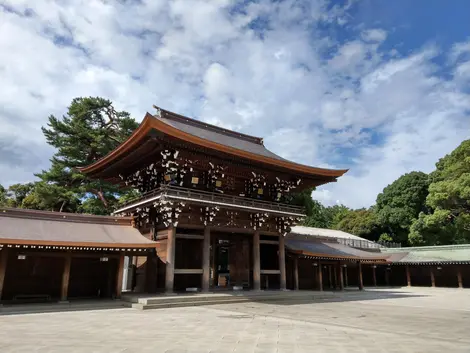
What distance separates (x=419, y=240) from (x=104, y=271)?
137ft

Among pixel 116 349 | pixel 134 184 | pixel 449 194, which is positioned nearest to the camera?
pixel 116 349

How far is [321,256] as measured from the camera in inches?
1000

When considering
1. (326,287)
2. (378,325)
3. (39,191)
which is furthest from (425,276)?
(39,191)

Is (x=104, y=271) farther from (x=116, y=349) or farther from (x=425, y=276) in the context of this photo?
(x=425, y=276)

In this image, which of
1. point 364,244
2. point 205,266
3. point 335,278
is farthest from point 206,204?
point 364,244

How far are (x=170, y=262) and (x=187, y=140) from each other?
21.6 feet

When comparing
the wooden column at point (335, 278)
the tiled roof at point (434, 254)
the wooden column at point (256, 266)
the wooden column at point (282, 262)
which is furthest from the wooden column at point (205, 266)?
the tiled roof at point (434, 254)

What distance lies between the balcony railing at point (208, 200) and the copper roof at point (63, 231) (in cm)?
208

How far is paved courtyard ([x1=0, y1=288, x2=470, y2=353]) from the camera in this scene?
7.68m

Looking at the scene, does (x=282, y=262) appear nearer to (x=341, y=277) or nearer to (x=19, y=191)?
(x=341, y=277)

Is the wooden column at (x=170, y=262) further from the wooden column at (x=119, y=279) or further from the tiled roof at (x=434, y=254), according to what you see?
the tiled roof at (x=434, y=254)

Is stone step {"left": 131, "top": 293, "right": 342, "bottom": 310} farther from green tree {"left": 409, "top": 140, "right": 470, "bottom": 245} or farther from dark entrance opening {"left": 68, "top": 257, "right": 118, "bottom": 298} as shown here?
green tree {"left": 409, "top": 140, "right": 470, "bottom": 245}

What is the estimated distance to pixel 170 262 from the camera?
1834 cm

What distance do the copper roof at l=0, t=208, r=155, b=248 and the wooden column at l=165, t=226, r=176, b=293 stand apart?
120 cm
